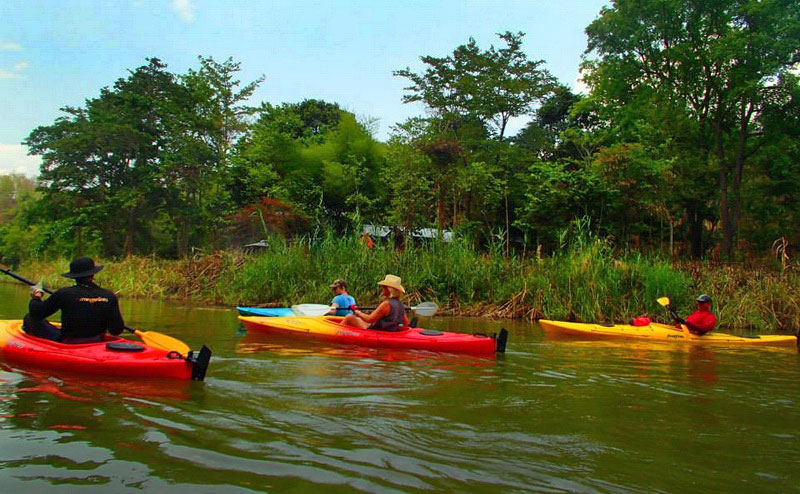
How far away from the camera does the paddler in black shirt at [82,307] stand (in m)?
4.79

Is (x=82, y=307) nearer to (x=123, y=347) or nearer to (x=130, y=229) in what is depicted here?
(x=123, y=347)

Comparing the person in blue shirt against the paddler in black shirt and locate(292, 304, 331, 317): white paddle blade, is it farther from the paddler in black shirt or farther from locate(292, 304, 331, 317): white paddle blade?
the paddler in black shirt

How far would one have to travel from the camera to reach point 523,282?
1166 cm

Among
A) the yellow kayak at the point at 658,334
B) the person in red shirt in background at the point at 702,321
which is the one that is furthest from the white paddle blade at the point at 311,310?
the person in red shirt in background at the point at 702,321

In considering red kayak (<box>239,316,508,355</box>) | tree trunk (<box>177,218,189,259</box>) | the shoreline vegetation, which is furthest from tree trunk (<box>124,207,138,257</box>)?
red kayak (<box>239,316,508,355</box>)

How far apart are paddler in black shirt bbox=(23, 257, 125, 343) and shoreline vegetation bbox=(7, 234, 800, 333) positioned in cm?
706

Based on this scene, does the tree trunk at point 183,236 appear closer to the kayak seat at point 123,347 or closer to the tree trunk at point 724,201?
the kayak seat at point 123,347

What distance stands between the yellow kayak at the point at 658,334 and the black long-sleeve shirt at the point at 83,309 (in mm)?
6207

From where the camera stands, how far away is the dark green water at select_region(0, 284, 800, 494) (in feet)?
8.82

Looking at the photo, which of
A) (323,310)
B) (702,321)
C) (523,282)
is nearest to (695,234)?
(523,282)

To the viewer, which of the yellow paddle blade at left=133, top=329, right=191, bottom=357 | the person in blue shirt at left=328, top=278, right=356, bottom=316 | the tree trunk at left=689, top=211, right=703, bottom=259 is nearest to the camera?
the yellow paddle blade at left=133, top=329, right=191, bottom=357

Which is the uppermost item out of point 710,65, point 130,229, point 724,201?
point 710,65

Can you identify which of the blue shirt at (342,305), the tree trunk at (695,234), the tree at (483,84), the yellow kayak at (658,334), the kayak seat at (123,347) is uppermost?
the tree at (483,84)

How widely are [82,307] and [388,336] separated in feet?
11.2
